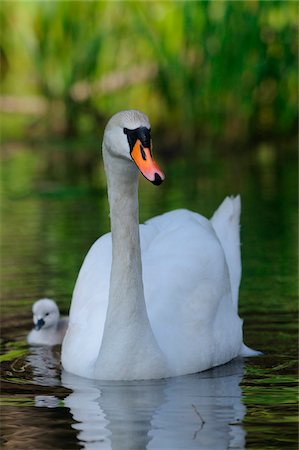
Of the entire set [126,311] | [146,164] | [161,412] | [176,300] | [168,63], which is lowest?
[161,412]

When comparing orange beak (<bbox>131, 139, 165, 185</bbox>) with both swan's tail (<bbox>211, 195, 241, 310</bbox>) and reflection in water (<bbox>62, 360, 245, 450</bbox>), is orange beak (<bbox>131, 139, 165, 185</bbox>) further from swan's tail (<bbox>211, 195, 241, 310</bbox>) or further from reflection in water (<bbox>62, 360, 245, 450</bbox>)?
swan's tail (<bbox>211, 195, 241, 310</bbox>)

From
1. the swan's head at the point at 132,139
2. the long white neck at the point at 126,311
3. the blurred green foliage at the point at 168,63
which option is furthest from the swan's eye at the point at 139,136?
the blurred green foliage at the point at 168,63

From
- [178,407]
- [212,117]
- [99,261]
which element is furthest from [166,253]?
[212,117]

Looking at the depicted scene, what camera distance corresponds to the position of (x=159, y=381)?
274 inches

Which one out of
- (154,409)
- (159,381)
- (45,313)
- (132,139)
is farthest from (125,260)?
(45,313)

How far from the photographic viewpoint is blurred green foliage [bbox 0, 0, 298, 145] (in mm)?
16594

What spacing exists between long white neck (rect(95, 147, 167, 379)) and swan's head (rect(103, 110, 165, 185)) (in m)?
0.20

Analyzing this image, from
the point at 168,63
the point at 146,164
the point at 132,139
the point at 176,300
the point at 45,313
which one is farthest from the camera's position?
the point at 168,63

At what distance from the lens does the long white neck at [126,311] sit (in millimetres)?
6844

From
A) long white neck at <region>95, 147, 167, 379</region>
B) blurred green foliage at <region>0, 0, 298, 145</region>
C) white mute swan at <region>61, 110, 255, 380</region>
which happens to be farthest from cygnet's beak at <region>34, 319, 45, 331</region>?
blurred green foliage at <region>0, 0, 298, 145</region>

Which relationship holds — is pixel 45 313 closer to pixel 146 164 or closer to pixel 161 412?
pixel 161 412

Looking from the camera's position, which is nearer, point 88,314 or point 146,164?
point 146,164

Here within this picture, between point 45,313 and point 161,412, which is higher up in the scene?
point 45,313

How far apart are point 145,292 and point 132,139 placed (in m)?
1.32
